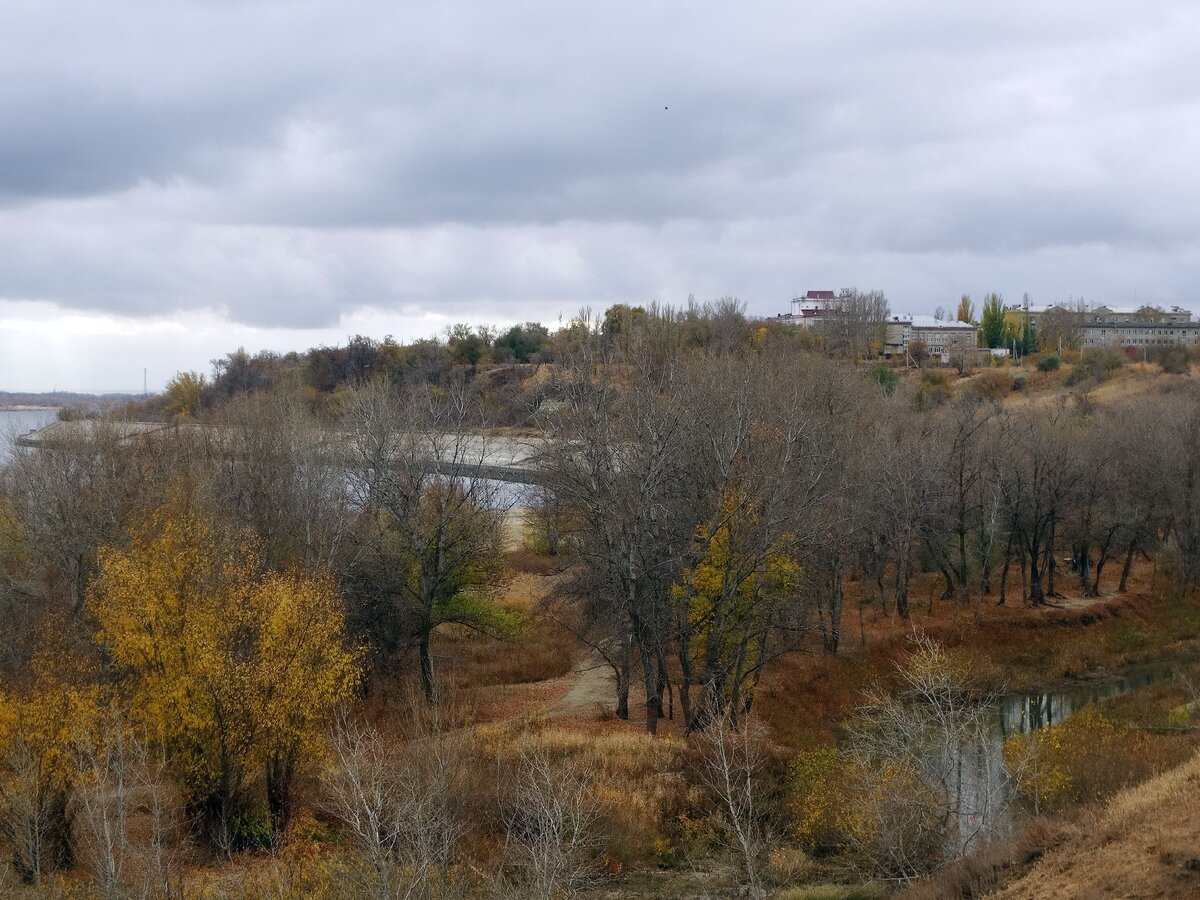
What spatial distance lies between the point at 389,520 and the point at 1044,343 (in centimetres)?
12734

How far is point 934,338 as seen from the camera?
152 metres

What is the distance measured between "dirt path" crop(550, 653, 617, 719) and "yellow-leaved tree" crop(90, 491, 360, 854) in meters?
11.5

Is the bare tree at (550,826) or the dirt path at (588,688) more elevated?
the bare tree at (550,826)

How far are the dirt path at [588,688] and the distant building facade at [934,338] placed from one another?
95.4 metres

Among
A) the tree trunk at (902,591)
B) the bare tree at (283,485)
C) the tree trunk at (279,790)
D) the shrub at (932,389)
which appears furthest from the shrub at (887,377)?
the tree trunk at (279,790)

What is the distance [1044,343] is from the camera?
14400 cm

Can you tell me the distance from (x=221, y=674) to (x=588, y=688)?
715 inches

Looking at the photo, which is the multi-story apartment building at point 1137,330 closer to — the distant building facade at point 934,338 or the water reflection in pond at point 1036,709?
the distant building facade at point 934,338

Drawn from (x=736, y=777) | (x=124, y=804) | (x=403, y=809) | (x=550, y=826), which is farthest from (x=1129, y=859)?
(x=124, y=804)

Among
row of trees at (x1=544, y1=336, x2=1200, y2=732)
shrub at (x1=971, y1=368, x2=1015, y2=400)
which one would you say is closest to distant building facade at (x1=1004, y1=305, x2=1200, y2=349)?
shrub at (x1=971, y1=368, x2=1015, y2=400)

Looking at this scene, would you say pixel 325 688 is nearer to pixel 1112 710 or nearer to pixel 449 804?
pixel 449 804

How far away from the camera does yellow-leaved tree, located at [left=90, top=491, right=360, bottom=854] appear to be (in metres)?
22.5

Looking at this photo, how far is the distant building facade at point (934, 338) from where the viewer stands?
13575cm

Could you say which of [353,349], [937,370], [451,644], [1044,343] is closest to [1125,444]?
[451,644]
